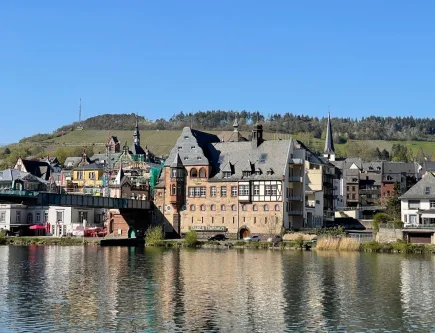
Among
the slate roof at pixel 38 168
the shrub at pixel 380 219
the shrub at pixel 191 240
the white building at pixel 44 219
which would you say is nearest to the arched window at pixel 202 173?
the shrub at pixel 191 240

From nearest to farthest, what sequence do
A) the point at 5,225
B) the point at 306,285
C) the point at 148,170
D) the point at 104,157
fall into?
the point at 306,285 → the point at 5,225 → the point at 148,170 → the point at 104,157

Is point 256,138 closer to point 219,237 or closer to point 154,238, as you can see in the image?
point 219,237

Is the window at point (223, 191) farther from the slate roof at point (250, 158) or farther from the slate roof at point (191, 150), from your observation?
the slate roof at point (191, 150)

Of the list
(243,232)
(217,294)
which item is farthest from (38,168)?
(217,294)

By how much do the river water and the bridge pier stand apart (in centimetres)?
4064

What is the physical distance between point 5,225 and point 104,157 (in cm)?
5172

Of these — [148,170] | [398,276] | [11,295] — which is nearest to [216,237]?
[148,170]

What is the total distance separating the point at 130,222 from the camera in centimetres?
11212

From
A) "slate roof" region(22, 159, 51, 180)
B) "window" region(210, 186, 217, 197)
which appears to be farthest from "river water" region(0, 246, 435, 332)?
"slate roof" region(22, 159, 51, 180)

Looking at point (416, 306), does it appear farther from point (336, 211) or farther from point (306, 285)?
point (336, 211)

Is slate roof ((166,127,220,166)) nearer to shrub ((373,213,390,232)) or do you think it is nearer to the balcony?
the balcony

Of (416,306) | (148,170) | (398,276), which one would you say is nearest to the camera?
(416,306)

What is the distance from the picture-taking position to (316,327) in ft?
110

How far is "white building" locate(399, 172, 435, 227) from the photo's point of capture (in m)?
93.5
